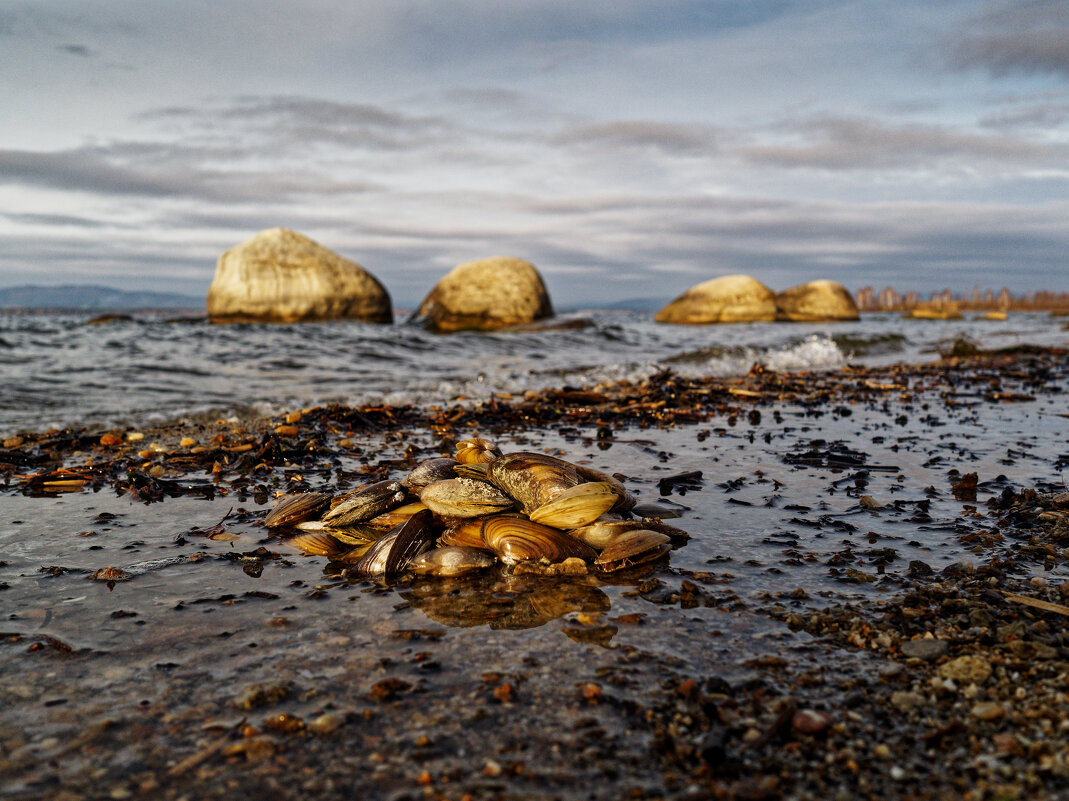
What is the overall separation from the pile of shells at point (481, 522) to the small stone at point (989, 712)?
1.52m

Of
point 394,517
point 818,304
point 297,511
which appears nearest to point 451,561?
point 394,517

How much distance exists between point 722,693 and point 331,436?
5796 millimetres

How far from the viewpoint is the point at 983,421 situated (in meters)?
7.20

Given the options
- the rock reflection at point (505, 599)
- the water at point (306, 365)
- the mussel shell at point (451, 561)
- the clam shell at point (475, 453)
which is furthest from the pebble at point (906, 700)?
the water at point (306, 365)

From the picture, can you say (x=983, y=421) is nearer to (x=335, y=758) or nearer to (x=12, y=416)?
(x=335, y=758)

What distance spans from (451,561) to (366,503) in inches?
30.2

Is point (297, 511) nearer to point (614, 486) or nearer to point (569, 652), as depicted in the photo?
point (614, 486)

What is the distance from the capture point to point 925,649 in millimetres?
2350

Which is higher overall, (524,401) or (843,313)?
(843,313)

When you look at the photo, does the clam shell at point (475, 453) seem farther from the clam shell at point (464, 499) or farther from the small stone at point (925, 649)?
the small stone at point (925, 649)

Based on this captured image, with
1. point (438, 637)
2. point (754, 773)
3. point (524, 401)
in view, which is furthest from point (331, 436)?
point (754, 773)

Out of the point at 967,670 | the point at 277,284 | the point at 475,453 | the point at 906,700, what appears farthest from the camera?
the point at 277,284

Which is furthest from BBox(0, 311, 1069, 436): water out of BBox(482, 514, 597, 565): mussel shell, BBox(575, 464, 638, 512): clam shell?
BBox(482, 514, 597, 565): mussel shell

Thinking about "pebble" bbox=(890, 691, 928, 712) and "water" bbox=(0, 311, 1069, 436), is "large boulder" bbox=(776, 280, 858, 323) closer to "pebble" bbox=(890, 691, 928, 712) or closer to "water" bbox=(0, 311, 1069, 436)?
"water" bbox=(0, 311, 1069, 436)
